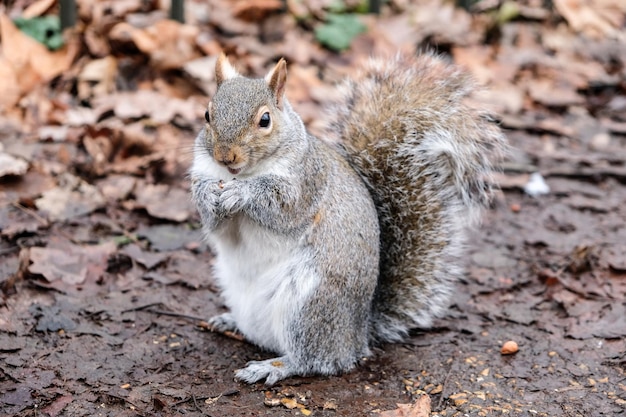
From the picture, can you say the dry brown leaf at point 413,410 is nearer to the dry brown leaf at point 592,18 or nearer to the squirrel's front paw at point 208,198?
the squirrel's front paw at point 208,198

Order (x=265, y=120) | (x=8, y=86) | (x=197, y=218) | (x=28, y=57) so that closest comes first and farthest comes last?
(x=265, y=120) → (x=197, y=218) → (x=8, y=86) → (x=28, y=57)

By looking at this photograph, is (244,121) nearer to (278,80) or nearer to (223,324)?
(278,80)

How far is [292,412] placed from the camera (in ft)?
8.45

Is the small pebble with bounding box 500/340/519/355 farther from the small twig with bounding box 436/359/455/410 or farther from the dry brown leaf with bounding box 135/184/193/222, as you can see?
the dry brown leaf with bounding box 135/184/193/222

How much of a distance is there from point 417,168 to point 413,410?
36.7 inches

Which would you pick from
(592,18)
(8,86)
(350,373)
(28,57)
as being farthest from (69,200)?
(592,18)

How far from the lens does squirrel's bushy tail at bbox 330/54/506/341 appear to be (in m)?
2.95

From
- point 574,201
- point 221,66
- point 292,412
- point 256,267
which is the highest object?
point 221,66

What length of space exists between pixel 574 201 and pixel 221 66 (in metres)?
2.51

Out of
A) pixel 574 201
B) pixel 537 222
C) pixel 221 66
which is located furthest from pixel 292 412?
pixel 574 201

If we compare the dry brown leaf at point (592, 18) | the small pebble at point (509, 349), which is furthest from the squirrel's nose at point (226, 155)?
the dry brown leaf at point (592, 18)

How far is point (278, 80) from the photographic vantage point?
2719mm

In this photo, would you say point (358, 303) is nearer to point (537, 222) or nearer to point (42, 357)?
point (42, 357)

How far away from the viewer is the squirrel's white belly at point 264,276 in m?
2.71
